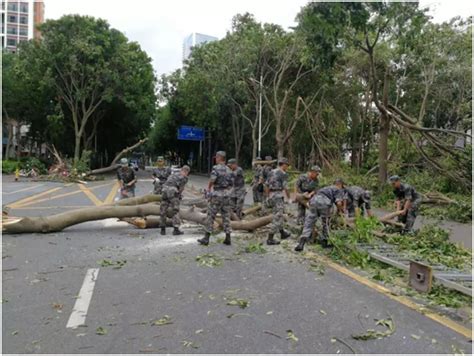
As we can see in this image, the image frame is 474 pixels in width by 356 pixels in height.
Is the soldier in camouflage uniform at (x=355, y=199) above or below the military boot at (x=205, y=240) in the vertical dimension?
above

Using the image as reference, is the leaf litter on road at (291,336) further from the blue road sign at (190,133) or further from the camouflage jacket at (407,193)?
the blue road sign at (190,133)

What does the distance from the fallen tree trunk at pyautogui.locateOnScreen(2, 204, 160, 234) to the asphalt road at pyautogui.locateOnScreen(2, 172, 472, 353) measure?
991mm

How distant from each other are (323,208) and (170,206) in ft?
10.6

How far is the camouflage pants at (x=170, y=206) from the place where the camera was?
30.6ft

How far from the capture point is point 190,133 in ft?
146

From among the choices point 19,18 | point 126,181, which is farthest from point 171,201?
point 19,18

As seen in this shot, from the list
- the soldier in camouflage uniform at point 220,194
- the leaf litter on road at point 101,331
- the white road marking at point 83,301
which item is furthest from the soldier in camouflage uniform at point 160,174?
the leaf litter on road at point 101,331

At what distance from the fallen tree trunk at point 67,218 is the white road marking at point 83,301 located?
10.6 feet

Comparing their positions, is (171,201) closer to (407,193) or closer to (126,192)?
(126,192)

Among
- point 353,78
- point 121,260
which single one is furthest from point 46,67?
point 121,260

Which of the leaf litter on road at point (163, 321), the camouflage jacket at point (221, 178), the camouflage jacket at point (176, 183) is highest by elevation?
the camouflage jacket at point (221, 178)

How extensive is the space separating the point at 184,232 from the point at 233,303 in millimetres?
4789

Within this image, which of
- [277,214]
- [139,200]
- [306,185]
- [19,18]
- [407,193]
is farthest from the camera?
[19,18]

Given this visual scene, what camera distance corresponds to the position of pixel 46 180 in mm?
27219
